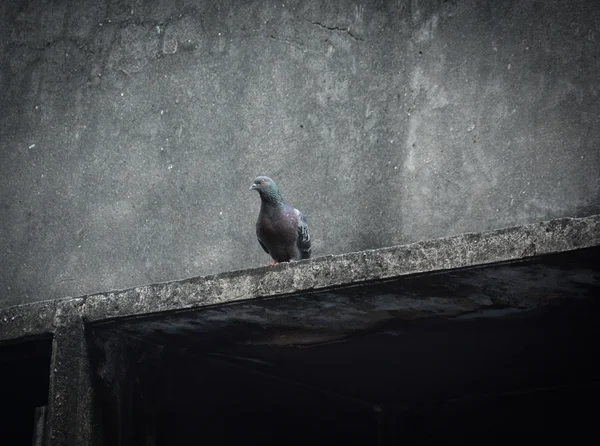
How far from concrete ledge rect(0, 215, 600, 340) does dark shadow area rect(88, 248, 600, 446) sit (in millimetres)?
59

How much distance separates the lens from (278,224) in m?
4.37

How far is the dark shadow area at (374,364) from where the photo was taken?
379 cm

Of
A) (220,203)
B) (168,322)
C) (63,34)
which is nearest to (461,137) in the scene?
(220,203)

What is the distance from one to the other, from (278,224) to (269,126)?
2.07 ft

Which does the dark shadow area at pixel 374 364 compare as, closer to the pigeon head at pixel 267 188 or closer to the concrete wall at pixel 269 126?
the concrete wall at pixel 269 126

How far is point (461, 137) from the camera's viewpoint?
4230 mm

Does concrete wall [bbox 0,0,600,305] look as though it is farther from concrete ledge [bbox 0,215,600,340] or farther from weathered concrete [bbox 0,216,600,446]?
concrete ledge [bbox 0,215,600,340]

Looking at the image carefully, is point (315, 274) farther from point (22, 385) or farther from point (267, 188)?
point (22, 385)

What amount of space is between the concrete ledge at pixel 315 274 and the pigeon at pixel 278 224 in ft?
1.86

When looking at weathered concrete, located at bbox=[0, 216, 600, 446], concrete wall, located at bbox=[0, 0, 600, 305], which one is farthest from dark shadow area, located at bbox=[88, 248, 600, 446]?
concrete wall, located at bbox=[0, 0, 600, 305]

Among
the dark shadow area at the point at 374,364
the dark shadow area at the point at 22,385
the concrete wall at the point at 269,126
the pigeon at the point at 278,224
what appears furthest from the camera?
the dark shadow area at the point at 22,385

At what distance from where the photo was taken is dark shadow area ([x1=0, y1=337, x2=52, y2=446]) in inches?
180

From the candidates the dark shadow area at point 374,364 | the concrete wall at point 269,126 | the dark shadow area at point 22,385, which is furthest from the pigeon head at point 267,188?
the dark shadow area at point 22,385

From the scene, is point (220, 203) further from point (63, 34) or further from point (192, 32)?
point (63, 34)
